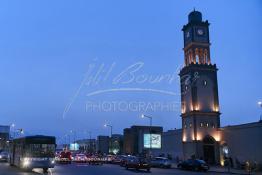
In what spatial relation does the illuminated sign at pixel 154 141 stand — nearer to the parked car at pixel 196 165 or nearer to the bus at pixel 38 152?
the parked car at pixel 196 165

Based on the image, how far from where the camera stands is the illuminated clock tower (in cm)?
6969

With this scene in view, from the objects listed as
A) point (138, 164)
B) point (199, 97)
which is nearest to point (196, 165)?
point (138, 164)

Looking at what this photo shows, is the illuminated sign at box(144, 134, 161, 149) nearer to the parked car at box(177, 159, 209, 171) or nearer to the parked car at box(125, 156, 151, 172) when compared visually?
the parked car at box(177, 159, 209, 171)

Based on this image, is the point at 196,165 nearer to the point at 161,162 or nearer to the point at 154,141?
the point at 161,162

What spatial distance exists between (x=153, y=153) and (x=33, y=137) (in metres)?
58.3

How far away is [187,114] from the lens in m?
73.2

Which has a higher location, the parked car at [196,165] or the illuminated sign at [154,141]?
the illuminated sign at [154,141]

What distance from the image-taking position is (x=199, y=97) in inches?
2849

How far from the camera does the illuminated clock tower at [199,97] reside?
69.7 meters

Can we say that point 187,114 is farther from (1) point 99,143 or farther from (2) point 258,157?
(1) point 99,143

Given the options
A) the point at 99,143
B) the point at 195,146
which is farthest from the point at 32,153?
the point at 99,143

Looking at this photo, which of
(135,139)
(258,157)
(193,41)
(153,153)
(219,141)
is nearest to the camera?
(258,157)

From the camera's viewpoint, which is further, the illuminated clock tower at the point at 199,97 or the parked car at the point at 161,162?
the illuminated clock tower at the point at 199,97

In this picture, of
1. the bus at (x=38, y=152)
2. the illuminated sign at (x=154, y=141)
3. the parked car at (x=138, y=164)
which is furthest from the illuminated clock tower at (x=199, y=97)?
the bus at (x=38, y=152)
